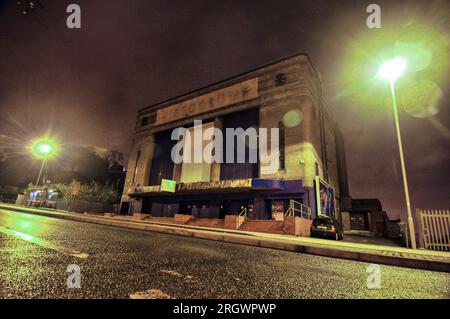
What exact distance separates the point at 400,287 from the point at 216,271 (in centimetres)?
249

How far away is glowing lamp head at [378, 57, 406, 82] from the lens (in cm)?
1118

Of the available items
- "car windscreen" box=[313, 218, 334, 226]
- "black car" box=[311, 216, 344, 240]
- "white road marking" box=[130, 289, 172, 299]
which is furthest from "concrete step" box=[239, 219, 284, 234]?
"white road marking" box=[130, 289, 172, 299]

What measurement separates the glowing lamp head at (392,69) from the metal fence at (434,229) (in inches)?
282

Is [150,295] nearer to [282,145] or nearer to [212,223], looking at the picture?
[212,223]

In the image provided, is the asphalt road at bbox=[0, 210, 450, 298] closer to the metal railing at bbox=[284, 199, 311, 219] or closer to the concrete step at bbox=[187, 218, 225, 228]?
the metal railing at bbox=[284, 199, 311, 219]

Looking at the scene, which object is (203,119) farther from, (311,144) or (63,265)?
(63,265)

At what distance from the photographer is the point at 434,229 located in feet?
32.0

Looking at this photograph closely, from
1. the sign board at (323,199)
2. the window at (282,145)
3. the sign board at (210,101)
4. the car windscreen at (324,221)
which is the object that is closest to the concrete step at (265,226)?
the car windscreen at (324,221)

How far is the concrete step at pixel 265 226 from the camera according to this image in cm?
1495

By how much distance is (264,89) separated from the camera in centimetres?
2512

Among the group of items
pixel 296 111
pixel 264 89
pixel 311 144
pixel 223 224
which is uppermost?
pixel 264 89

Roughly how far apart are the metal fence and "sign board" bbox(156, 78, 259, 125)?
767 inches

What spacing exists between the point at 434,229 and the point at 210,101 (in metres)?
25.3
